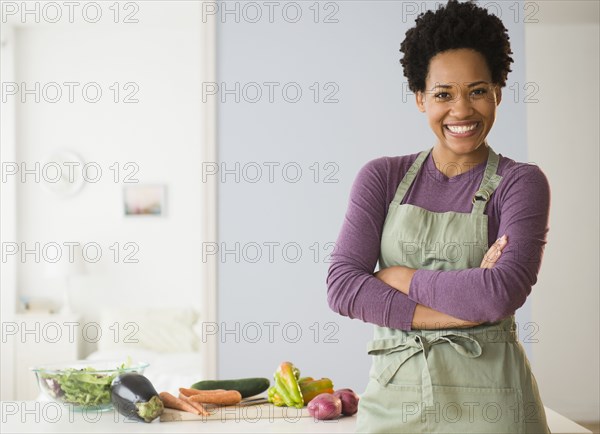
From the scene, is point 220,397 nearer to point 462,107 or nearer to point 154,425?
point 154,425

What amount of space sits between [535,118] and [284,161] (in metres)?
1.97

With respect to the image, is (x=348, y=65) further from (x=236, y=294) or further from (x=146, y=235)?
(x=146, y=235)

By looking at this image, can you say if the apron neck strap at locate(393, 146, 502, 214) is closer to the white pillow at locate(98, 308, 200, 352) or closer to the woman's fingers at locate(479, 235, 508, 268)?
the woman's fingers at locate(479, 235, 508, 268)

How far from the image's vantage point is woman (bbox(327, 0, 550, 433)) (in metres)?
1.30

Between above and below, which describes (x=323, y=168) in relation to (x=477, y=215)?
above

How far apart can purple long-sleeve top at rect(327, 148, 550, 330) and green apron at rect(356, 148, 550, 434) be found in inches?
1.3

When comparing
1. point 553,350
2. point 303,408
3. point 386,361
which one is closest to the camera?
point 386,361

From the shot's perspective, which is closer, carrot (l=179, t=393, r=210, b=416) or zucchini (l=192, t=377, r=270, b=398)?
carrot (l=179, t=393, r=210, b=416)

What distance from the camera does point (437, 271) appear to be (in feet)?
4.42

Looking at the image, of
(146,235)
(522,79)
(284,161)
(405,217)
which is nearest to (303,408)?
(405,217)

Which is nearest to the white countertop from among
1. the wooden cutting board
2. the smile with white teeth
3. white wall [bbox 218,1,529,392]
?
the wooden cutting board

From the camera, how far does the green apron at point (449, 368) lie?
4.22 feet

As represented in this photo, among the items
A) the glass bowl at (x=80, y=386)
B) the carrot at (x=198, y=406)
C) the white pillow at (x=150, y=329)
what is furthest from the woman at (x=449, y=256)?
the white pillow at (x=150, y=329)

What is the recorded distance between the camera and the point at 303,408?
69.1 inches
